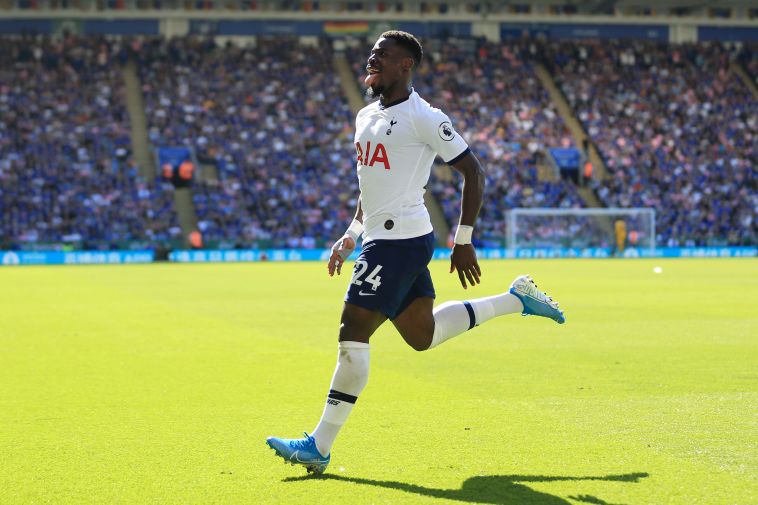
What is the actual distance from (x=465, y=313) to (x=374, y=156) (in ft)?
4.38

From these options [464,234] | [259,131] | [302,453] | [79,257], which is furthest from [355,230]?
[259,131]

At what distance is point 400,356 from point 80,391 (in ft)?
12.2

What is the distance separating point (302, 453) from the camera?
5414 mm

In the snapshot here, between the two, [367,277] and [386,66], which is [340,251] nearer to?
[367,277]

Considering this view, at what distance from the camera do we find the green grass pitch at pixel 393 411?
511 centimetres

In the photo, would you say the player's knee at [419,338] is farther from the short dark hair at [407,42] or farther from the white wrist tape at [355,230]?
the short dark hair at [407,42]

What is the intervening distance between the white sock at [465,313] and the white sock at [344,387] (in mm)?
822

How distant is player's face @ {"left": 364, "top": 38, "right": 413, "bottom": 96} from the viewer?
19.5 ft

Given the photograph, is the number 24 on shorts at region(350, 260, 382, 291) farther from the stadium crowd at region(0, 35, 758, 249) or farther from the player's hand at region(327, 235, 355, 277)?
the stadium crowd at region(0, 35, 758, 249)

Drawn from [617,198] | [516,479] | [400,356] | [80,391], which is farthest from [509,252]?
[516,479]

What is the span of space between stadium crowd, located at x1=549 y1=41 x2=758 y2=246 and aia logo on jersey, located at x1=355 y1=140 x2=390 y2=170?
141 feet

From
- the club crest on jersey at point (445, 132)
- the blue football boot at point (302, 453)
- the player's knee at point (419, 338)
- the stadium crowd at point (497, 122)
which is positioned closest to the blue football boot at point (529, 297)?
the player's knee at point (419, 338)

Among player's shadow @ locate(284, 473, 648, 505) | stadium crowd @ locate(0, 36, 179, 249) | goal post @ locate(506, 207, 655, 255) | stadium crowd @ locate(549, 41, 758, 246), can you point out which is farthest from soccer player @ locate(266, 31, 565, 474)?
stadium crowd @ locate(549, 41, 758, 246)

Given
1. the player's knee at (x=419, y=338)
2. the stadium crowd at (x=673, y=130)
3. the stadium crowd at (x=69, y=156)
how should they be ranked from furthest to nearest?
the stadium crowd at (x=673, y=130)
the stadium crowd at (x=69, y=156)
the player's knee at (x=419, y=338)
